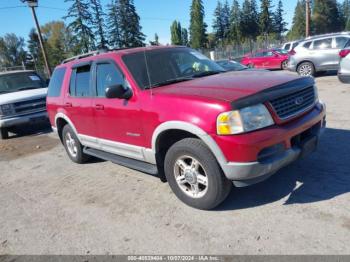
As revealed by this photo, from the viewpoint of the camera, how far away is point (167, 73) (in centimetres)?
460

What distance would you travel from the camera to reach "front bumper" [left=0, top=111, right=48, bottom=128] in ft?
32.3

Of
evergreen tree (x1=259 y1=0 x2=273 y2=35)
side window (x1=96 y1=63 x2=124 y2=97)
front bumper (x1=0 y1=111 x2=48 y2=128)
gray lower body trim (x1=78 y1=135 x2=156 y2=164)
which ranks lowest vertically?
front bumper (x1=0 y1=111 x2=48 y2=128)

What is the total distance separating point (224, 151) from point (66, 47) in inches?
3424

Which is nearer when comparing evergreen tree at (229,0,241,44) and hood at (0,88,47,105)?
hood at (0,88,47,105)

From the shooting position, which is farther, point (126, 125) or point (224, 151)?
point (126, 125)

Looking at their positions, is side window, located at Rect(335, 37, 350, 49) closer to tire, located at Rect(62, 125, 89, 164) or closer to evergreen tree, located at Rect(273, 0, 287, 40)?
tire, located at Rect(62, 125, 89, 164)

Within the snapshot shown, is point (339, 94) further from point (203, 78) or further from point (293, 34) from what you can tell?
point (293, 34)

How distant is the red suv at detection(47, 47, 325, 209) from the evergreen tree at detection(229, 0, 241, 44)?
75.0 m

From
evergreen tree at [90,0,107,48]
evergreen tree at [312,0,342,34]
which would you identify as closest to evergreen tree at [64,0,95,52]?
evergreen tree at [90,0,107,48]

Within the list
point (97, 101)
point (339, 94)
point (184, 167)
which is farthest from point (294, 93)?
point (339, 94)

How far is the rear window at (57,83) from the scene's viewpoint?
6.31 meters

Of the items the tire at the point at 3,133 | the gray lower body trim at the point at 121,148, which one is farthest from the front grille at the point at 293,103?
the tire at the point at 3,133

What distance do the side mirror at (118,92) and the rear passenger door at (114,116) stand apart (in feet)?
0.24

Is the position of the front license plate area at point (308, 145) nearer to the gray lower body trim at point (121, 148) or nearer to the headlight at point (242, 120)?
the headlight at point (242, 120)
